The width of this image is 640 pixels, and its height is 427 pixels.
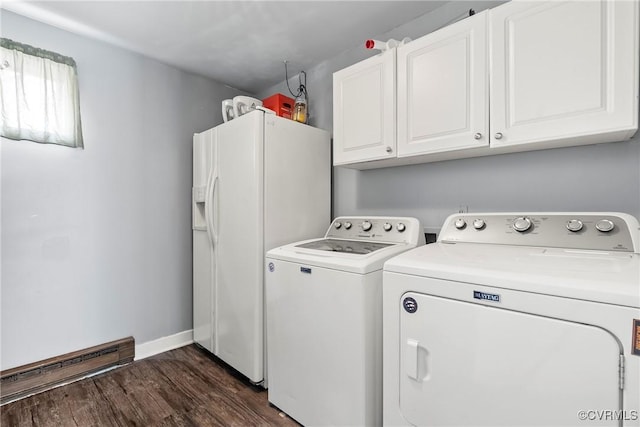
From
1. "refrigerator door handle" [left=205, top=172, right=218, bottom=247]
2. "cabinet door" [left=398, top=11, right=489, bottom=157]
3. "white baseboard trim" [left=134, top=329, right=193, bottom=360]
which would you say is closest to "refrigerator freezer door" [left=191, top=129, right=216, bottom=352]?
"refrigerator door handle" [left=205, top=172, right=218, bottom=247]

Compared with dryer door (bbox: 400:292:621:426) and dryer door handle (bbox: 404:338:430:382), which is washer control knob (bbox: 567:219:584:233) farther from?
dryer door handle (bbox: 404:338:430:382)

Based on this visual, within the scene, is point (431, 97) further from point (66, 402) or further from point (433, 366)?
point (66, 402)

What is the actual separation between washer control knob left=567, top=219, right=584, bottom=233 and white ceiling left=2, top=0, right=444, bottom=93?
4.60 feet

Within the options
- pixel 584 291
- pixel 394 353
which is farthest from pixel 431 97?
pixel 394 353

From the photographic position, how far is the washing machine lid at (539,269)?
31.7 inches

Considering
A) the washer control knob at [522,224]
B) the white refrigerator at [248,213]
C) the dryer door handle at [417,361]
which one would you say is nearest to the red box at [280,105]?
the white refrigerator at [248,213]

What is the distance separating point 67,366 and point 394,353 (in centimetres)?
211

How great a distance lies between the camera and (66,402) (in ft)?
5.84

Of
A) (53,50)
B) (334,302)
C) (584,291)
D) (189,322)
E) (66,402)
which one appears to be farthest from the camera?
(189,322)

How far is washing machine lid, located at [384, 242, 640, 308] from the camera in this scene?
81 centimetres

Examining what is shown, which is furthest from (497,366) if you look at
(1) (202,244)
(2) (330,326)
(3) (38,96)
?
(3) (38,96)

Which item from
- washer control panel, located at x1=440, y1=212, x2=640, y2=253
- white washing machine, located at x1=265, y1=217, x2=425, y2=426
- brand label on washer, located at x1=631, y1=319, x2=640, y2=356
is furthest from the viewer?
white washing machine, located at x1=265, y1=217, x2=425, y2=426

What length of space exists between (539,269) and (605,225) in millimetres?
520

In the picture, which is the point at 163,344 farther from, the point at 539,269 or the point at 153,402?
the point at 539,269
